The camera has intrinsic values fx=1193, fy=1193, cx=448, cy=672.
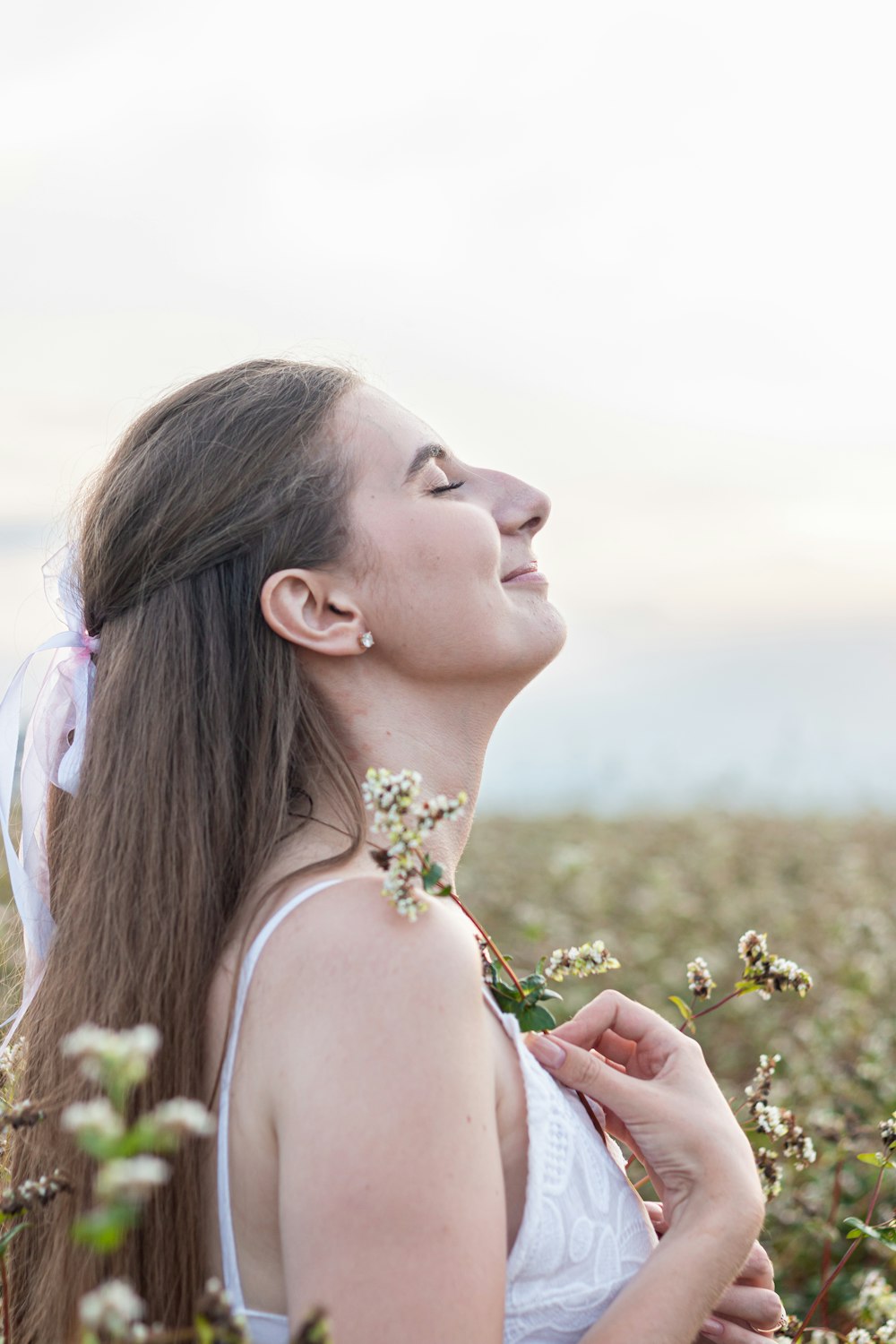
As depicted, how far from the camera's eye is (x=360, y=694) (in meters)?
1.93

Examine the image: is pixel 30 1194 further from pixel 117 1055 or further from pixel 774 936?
pixel 774 936

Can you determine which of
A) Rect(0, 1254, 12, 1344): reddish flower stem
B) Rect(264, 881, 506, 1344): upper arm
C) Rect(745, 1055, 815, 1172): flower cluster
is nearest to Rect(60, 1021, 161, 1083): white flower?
Rect(264, 881, 506, 1344): upper arm

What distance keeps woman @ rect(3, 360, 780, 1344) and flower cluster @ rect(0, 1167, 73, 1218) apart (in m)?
0.15

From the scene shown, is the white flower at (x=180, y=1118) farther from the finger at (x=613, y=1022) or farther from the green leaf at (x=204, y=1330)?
the finger at (x=613, y=1022)

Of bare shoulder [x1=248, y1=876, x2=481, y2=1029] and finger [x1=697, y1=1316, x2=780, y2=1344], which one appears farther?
finger [x1=697, y1=1316, x2=780, y2=1344]

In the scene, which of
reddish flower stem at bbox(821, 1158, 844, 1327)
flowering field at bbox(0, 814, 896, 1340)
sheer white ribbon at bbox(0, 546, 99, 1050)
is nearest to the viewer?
sheer white ribbon at bbox(0, 546, 99, 1050)

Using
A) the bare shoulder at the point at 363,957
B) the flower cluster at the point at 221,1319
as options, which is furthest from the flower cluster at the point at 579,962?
the flower cluster at the point at 221,1319

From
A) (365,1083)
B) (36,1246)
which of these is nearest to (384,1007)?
(365,1083)

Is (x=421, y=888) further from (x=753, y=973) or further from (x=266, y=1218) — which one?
(x=753, y=973)

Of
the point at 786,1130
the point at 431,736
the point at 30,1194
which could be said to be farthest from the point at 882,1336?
the point at 30,1194

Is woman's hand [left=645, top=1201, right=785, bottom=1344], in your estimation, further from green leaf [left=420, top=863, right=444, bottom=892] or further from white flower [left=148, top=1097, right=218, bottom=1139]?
white flower [left=148, top=1097, right=218, bottom=1139]

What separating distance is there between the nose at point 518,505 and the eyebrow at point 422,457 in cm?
13

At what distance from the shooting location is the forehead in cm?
202

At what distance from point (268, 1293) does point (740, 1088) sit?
11.3 ft
